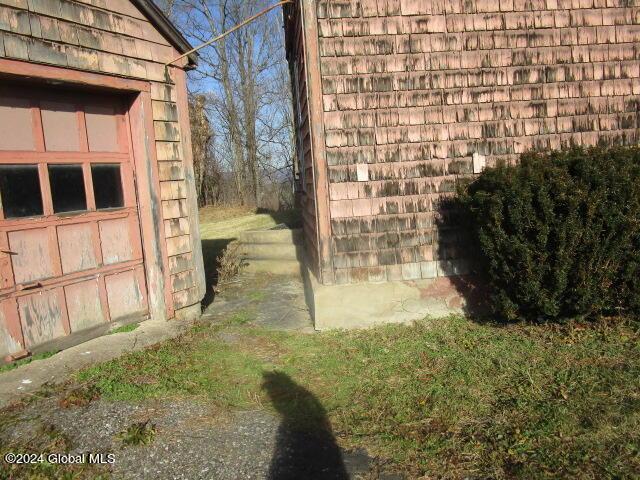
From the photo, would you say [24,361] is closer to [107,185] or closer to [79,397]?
[79,397]

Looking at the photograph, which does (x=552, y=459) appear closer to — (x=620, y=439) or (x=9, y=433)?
(x=620, y=439)

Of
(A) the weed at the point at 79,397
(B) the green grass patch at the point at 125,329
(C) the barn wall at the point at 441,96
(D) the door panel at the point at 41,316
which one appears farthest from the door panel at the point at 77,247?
(C) the barn wall at the point at 441,96

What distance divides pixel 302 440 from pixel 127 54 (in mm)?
4388

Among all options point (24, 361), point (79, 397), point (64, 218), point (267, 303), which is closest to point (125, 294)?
point (64, 218)

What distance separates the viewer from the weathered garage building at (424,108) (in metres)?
5.20

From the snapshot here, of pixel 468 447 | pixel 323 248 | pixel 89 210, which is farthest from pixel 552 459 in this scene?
pixel 89 210

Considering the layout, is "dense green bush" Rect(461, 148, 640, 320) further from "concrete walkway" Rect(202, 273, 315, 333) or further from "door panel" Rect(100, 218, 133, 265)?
"door panel" Rect(100, 218, 133, 265)

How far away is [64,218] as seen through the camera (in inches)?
185

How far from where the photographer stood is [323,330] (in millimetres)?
5375

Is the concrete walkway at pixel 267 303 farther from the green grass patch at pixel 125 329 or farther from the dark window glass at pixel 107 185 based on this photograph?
the dark window glass at pixel 107 185

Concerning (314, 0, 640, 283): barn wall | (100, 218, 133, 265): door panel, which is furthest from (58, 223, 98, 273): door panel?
(314, 0, 640, 283): barn wall

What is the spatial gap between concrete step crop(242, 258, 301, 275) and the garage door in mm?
3420

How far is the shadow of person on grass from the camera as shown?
2796 mm

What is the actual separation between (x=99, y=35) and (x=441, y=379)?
4777mm
